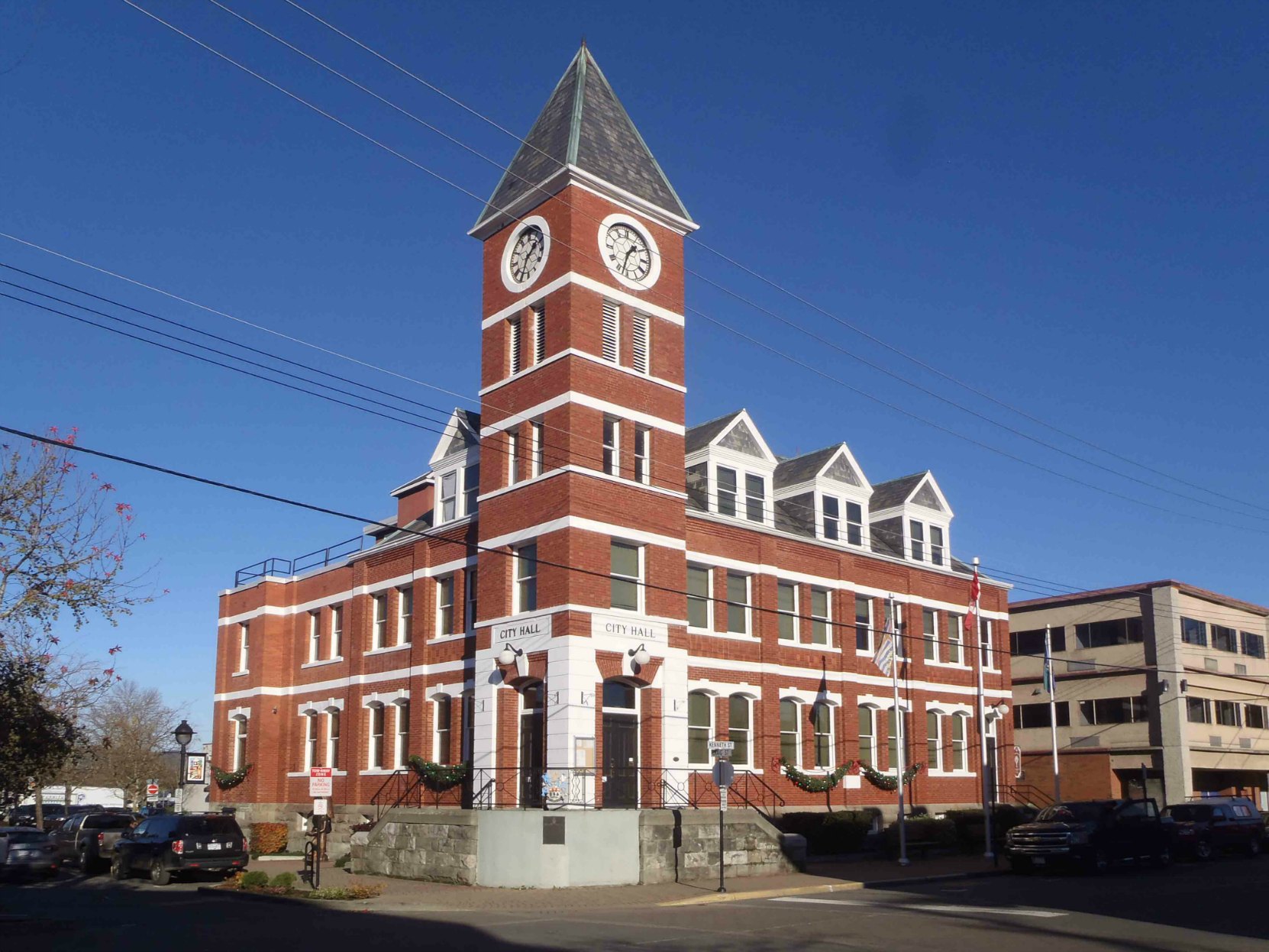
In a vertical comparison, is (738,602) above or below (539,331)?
below

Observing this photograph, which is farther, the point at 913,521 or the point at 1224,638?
the point at 1224,638

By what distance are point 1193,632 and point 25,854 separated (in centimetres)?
4874

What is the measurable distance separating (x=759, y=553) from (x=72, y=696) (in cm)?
1893

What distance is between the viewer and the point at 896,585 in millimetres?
41406

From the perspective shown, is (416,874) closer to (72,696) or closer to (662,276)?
(72,696)

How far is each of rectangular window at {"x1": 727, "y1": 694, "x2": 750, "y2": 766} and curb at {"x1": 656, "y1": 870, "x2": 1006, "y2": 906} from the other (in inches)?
276

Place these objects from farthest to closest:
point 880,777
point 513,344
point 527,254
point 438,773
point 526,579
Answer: point 880,777 → point 438,773 → point 513,344 → point 527,254 → point 526,579

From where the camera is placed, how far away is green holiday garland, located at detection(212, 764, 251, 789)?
4225 cm

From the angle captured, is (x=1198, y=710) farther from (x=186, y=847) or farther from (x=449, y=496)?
(x=186, y=847)

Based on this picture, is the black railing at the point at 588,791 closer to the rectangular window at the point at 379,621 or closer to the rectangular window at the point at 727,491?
the rectangular window at the point at 379,621

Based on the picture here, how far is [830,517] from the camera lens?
40.0 metres

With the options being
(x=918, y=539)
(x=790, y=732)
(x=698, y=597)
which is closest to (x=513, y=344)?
(x=698, y=597)

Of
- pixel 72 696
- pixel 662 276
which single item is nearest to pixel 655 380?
pixel 662 276

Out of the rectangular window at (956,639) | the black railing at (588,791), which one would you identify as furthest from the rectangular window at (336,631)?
the rectangular window at (956,639)
